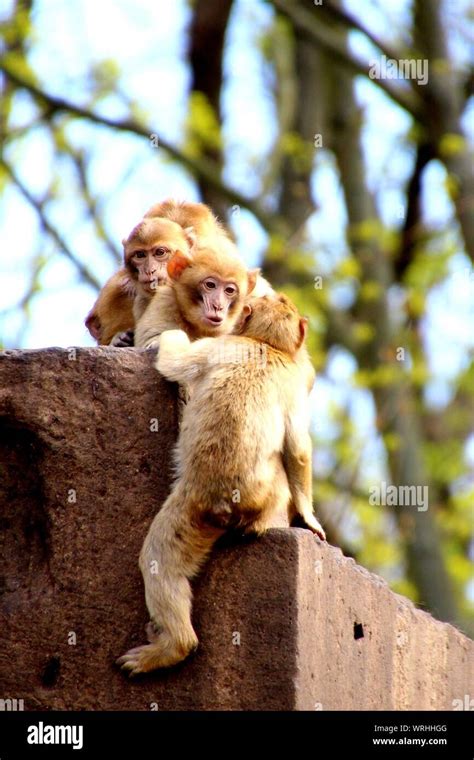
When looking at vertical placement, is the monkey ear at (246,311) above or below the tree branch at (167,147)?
below

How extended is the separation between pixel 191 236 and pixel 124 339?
104 cm

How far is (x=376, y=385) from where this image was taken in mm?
19969

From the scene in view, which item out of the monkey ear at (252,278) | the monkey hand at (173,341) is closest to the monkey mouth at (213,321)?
the monkey hand at (173,341)

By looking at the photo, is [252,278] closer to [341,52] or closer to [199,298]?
[199,298]

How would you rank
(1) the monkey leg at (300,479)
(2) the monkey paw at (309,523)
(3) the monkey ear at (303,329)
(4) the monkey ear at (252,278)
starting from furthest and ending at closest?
(4) the monkey ear at (252,278) < (3) the monkey ear at (303,329) < (2) the monkey paw at (309,523) < (1) the monkey leg at (300,479)

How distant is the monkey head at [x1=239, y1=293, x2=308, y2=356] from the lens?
768 centimetres

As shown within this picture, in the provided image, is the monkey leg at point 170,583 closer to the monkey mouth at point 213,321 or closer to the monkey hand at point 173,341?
the monkey hand at point 173,341

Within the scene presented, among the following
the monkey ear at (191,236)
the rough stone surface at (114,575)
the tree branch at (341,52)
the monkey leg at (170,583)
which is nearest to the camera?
the monkey leg at (170,583)

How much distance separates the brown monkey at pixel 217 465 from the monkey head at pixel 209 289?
531mm

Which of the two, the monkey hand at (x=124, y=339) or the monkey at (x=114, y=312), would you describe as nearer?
the monkey hand at (x=124, y=339)

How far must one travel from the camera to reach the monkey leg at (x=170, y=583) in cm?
693

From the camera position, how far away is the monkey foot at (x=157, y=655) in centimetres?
693

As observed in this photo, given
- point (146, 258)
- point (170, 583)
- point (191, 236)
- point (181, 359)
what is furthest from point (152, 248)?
point (170, 583)

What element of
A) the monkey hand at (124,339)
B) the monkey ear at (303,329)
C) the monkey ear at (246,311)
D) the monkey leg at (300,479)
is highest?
the monkey hand at (124,339)
